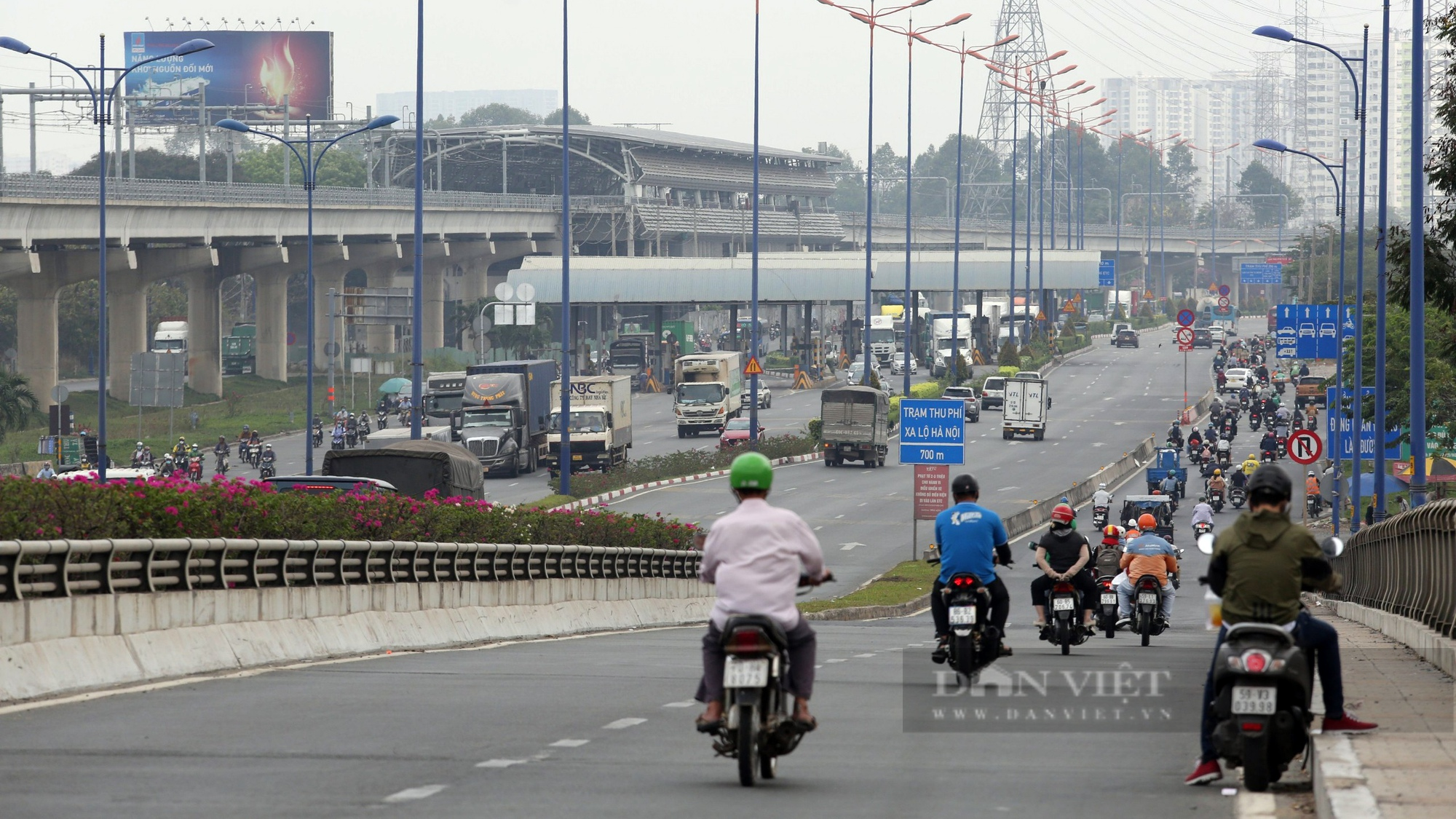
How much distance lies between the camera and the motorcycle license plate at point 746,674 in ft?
28.0

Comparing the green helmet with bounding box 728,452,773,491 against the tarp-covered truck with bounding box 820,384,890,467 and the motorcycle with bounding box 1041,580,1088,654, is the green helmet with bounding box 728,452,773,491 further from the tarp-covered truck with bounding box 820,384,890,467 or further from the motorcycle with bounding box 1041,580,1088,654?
the tarp-covered truck with bounding box 820,384,890,467

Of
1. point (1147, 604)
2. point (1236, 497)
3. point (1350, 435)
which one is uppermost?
point (1350, 435)

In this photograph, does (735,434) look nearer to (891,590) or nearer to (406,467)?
(891,590)

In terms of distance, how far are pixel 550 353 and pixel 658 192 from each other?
2563 cm

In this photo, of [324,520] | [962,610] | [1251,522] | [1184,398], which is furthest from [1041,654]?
[1184,398]

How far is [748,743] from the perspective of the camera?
8.70 meters

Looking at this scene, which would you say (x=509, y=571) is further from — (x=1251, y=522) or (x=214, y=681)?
(x=1251, y=522)

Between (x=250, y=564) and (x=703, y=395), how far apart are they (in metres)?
61.9

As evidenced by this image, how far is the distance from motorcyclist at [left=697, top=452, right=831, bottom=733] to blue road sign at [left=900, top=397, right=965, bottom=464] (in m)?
33.1

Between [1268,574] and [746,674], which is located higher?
[1268,574]

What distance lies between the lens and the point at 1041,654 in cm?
1766

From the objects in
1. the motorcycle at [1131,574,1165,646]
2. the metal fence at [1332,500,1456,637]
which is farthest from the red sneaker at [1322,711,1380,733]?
the motorcycle at [1131,574,1165,646]

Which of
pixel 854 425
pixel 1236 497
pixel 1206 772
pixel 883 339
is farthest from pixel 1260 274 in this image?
pixel 1206 772

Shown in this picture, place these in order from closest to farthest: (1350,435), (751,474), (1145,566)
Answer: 1. (751,474)
2. (1145,566)
3. (1350,435)
